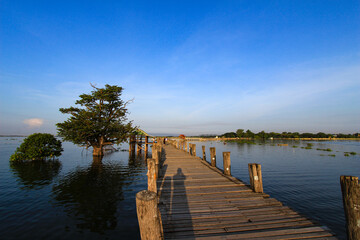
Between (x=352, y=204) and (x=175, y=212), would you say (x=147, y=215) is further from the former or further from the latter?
(x=352, y=204)

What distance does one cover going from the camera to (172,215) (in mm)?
5008

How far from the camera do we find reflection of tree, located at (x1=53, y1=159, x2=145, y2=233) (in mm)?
7582

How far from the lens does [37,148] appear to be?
21422mm

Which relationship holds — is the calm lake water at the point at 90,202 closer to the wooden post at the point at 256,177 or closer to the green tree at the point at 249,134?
the wooden post at the point at 256,177

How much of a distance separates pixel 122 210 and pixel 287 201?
963 cm

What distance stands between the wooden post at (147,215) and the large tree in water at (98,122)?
24.5 meters

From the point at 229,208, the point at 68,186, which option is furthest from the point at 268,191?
the point at 68,186

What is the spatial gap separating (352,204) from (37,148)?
2841 cm

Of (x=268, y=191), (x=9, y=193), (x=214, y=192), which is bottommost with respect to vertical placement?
(x=268, y=191)

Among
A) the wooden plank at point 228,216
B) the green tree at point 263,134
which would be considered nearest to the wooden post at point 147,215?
the wooden plank at point 228,216

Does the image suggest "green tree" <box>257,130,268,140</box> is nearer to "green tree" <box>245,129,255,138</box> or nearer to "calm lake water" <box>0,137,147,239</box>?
"green tree" <box>245,129,255,138</box>

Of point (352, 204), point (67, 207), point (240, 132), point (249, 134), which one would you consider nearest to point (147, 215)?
point (352, 204)

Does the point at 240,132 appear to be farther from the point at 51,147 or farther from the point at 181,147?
the point at 51,147

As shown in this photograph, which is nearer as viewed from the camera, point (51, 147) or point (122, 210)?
point (122, 210)
